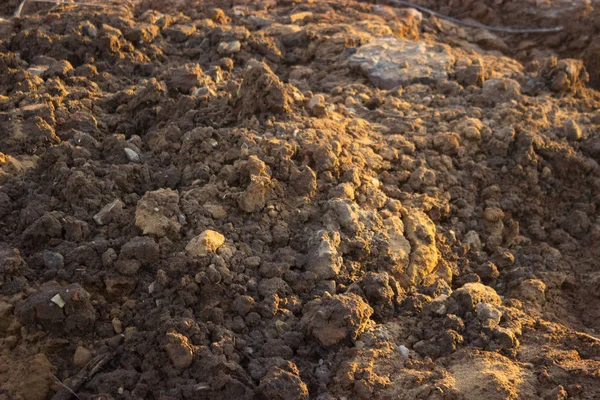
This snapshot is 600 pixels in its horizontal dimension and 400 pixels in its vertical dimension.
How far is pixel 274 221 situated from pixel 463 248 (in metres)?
1.14

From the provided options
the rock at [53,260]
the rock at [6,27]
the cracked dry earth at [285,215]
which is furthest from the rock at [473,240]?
the rock at [6,27]

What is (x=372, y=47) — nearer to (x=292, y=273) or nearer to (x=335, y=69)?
(x=335, y=69)

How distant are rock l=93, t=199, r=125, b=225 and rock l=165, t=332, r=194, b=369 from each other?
0.84 m

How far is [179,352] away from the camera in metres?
2.71

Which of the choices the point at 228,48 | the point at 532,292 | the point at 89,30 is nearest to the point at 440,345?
the point at 532,292

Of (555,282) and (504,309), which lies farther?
(555,282)

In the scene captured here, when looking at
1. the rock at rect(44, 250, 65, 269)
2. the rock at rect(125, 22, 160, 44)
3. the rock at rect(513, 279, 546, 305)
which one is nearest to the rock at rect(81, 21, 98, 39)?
the rock at rect(125, 22, 160, 44)

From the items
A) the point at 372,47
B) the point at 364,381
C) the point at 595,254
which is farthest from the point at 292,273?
the point at 372,47

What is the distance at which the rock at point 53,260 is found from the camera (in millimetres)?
3029

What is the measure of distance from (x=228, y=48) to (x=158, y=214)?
204 centimetres

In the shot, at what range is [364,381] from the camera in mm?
2693

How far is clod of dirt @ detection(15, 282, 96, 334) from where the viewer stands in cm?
278

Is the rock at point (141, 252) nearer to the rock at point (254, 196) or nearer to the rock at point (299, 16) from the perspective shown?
the rock at point (254, 196)

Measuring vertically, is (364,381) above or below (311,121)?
below
